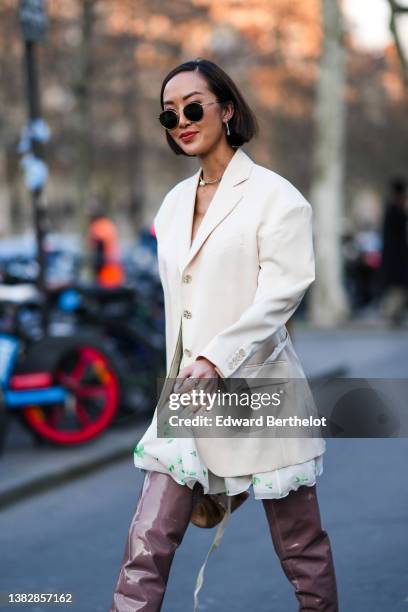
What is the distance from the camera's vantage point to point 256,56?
35031 millimetres

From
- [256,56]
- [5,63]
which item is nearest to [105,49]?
[5,63]

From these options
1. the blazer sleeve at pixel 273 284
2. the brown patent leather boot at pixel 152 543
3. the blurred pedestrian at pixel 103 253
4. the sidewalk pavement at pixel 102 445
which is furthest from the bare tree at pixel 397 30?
the brown patent leather boot at pixel 152 543

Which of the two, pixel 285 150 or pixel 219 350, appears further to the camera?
pixel 285 150

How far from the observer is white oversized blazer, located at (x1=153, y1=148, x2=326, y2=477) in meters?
3.17

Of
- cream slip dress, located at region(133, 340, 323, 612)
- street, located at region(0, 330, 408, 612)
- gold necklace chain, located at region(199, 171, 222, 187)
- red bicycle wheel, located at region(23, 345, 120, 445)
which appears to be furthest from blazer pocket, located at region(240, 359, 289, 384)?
red bicycle wheel, located at region(23, 345, 120, 445)

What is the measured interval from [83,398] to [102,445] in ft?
1.15

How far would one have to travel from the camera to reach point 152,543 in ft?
10.6

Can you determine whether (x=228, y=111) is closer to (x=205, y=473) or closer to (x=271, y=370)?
(x=271, y=370)

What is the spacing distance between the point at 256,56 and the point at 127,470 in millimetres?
28553

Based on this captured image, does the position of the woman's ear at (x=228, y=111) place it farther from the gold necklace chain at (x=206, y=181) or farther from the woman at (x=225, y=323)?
the gold necklace chain at (x=206, y=181)

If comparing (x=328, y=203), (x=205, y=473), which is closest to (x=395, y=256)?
(x=328, y=203)

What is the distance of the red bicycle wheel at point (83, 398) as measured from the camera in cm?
799

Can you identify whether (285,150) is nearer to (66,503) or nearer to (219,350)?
(66,503)

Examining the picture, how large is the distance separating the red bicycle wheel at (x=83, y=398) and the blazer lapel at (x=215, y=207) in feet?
15.4
